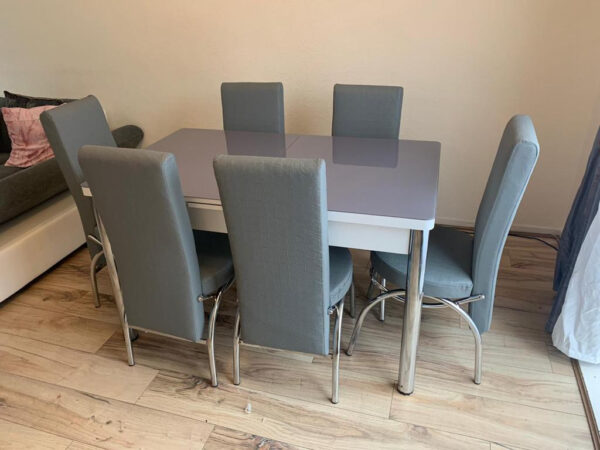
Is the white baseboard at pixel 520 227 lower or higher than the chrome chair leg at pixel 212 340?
lower

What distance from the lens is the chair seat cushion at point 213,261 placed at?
170 cm

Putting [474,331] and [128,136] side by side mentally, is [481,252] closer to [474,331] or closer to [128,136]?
[474,331]

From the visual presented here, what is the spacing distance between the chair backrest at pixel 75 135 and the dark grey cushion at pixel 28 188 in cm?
43

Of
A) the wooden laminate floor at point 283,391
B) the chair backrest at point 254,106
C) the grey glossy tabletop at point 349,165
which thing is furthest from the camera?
the chair backrest at point 254,106

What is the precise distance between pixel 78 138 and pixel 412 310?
5.00 ft

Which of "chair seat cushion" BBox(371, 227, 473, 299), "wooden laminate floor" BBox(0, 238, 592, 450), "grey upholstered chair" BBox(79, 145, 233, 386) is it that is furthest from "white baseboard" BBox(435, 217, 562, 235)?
"grey upholstered chair" BBox(79, 145, 233, 386)

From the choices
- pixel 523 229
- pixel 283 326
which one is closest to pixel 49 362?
pixel 283 326

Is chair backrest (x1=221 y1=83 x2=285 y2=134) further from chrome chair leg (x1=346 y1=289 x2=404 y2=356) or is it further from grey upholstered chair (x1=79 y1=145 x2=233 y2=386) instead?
chrome chair leg (x1=346 y1=289 x2=404 y2=356)

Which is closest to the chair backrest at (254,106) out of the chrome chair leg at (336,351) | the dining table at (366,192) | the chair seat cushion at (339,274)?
the dining table at (366,192)

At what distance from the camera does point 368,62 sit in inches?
102

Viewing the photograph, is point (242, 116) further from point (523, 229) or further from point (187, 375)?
point (523, 229)

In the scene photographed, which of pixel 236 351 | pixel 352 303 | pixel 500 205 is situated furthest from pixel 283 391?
pixel 500 205

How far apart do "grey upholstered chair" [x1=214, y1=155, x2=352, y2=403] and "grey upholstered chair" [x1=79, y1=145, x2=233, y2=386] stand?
17 centimetres

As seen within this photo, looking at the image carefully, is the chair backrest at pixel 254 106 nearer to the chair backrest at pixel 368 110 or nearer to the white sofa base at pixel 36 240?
the chair backrest at pixel 368 110
